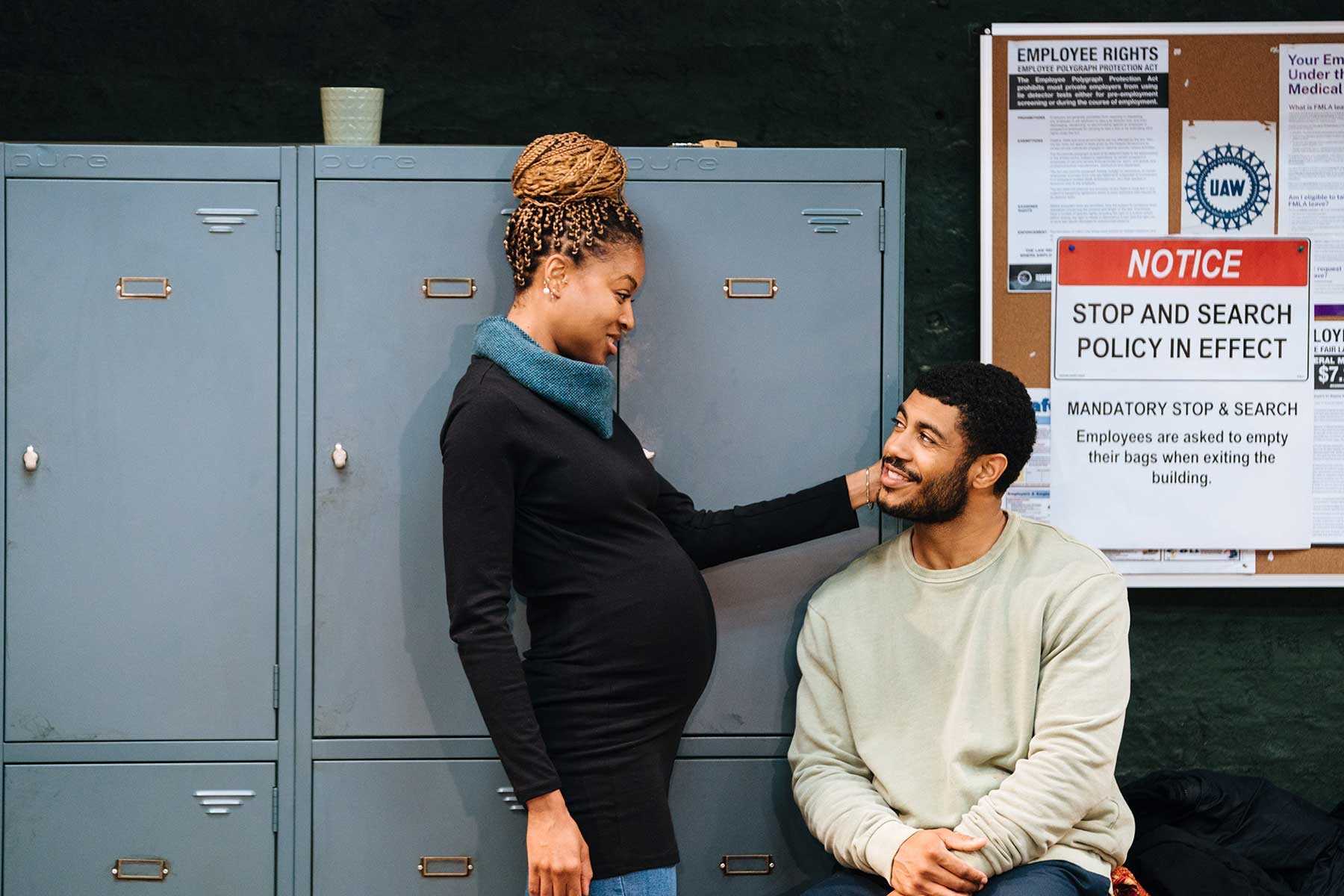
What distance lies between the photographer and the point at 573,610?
6.05 ft

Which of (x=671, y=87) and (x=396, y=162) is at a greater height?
(x=671, y=87)

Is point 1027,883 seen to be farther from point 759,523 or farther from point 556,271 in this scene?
point 556,271

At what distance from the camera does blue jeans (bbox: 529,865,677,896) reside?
1.79 m

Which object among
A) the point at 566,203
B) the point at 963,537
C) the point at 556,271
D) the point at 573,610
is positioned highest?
the point at 566,203

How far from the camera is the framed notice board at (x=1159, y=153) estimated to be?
268cm

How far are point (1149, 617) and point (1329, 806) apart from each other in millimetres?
655

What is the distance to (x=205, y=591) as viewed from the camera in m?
2.14

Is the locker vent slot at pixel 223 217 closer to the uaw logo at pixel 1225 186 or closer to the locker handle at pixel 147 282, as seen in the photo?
the locker handle at pixel 147 282

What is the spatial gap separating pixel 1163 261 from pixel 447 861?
6.70 feet

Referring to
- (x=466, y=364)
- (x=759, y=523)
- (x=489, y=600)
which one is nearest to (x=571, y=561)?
(x=489, y=600)

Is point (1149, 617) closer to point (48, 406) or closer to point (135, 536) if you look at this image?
point (135, 536)

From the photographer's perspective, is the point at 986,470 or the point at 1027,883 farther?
the point at 986,470

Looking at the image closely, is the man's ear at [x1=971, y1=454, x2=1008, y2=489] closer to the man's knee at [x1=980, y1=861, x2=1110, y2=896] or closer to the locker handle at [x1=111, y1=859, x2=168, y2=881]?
the man's knee at [x1=980, y1=861, x2=1110, y2=896]

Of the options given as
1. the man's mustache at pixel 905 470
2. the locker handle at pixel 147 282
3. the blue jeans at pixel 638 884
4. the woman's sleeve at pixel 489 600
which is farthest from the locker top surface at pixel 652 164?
the blue jeans at pixel 638 884
